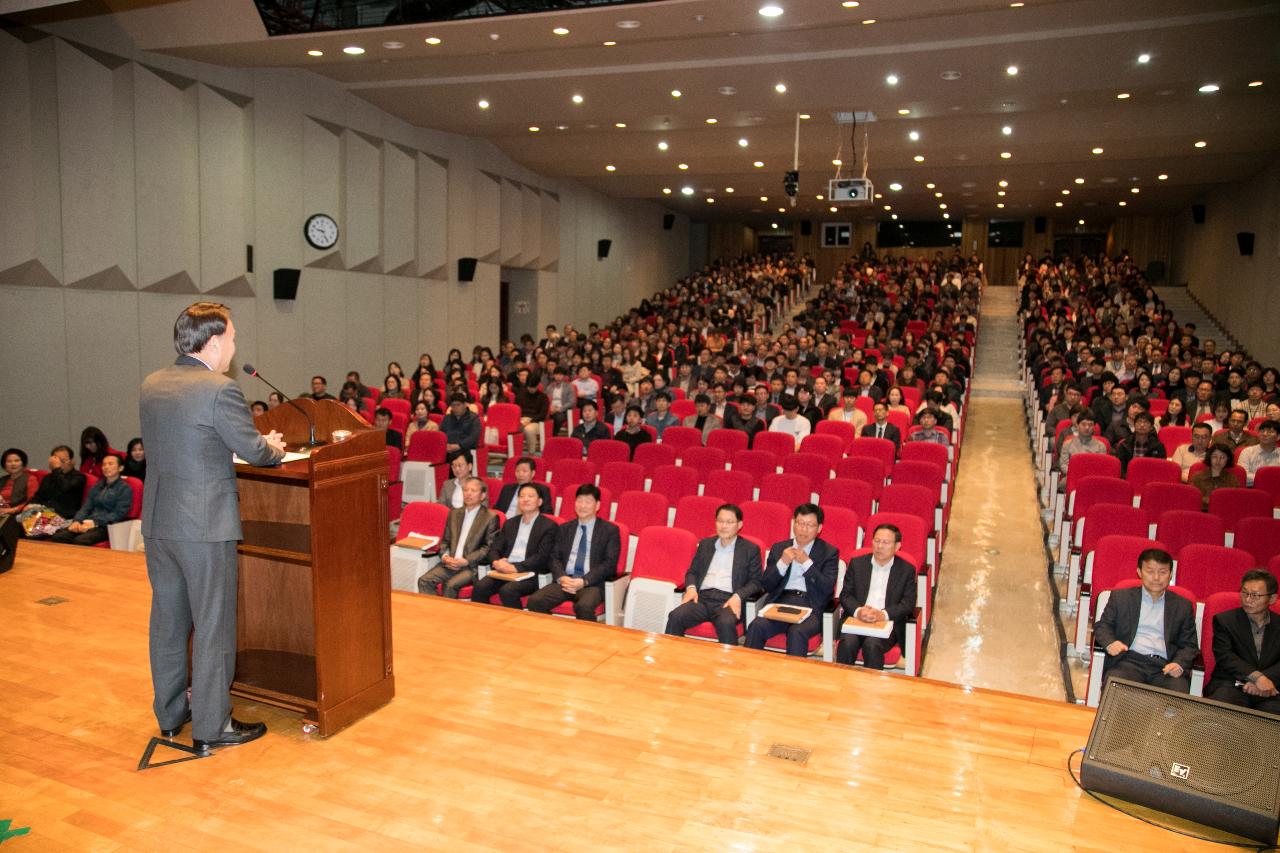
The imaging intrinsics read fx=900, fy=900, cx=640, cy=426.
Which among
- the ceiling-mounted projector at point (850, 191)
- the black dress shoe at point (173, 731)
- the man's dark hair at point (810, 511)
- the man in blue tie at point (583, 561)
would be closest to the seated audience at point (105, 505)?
the man in blue tie at point (583, 561)

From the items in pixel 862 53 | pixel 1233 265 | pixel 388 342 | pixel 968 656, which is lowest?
pixel 968 656

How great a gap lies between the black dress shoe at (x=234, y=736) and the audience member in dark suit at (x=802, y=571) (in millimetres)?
2489

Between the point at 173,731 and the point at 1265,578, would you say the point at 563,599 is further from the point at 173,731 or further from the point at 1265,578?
the point at 1265,578

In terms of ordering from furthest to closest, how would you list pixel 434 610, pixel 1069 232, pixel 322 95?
pixel 1069 232 < pixel 322 95 < pixel 434 610

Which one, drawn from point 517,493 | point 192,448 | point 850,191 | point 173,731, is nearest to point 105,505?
point 517,493

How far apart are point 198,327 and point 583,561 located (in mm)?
3008

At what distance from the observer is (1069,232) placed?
1045 inches

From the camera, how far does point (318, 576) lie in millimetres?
2617

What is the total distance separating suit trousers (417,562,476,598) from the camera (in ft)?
17.3

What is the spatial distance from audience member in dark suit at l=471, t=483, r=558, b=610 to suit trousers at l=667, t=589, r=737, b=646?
0.88 meters

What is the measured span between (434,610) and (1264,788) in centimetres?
307

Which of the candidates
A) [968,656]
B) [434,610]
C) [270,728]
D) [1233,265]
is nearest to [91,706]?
[270,728]

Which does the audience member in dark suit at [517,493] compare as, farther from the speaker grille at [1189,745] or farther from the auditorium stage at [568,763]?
the speaker grille at [1189,745]

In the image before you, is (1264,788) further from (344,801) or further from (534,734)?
(344,801)
